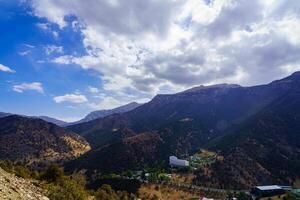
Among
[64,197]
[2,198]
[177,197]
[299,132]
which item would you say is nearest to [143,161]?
[177,197]

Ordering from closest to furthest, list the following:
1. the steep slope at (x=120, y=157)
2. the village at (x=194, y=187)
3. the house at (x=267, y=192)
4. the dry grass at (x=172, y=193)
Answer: the village at (x=194, y=187) < the dry grass at (x=172, y=193) < the house at (x=267, y=192) < the steep slope at (x=120, y=157)

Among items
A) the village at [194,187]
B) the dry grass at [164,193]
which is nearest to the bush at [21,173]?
the village at [194,187]

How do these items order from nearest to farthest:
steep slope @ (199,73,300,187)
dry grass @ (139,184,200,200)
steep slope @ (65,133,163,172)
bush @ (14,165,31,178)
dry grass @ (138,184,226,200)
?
1. bush @ (14,165,31,178)
2. dry grass @ (139,184,200,200)
3. dry grass @ (138,184,226,200)
4. steep slope @ (199,73,300,187)
5. steep slope @ (65,133,163,172)

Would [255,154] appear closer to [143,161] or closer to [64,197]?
[143,161]

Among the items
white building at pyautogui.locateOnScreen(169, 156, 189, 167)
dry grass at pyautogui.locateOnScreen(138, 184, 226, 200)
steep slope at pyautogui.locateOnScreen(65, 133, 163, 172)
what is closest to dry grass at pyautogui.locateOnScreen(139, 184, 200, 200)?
dry grass at pyautogui.locateOnScreen(138, 184, 226, 200)

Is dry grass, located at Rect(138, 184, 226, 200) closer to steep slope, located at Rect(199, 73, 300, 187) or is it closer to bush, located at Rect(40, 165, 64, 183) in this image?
steep slope, located at Rect(199, 73, 300, 187)

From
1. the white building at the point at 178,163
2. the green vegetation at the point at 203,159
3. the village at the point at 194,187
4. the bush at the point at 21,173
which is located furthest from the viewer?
the green vegetation at the point at 203,159

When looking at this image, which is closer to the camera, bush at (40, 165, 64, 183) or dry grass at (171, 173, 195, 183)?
Result: bush at (40, 165, 64, 183)

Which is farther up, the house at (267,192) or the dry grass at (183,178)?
the dry grass at (183,178)

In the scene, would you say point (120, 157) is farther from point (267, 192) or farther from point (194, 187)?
point (267, 192)

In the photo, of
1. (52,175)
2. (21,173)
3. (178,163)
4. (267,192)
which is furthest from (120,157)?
(21,173)

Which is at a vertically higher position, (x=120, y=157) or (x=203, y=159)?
(x=203, y=159)

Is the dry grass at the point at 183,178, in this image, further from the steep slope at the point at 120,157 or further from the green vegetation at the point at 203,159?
the steep slope at the point at 120,157
